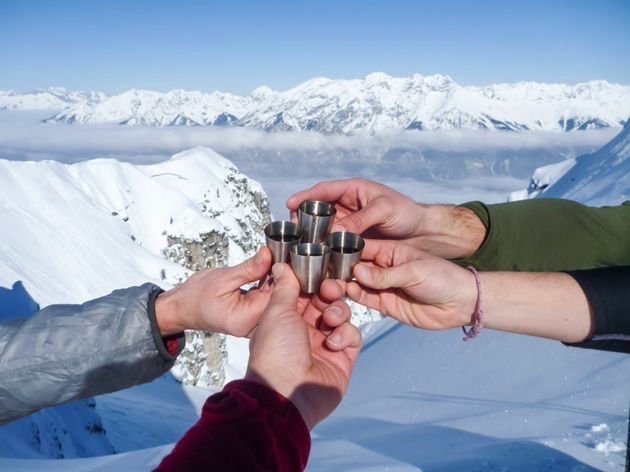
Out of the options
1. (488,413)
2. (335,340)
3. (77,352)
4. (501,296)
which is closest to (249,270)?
(335,340)

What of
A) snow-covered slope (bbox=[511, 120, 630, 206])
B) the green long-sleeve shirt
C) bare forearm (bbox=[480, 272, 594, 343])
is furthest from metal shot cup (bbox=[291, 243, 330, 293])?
snow-covered slope (bbox=[511, 120, 630, 206])

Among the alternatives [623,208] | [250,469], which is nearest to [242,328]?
[250,469]

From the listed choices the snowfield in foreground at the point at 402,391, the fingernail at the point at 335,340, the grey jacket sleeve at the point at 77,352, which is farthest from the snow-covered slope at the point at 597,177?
the grey jacket sleeve at the point at 77,352

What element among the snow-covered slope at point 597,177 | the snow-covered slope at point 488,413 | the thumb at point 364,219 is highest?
the thumb at point 364,219

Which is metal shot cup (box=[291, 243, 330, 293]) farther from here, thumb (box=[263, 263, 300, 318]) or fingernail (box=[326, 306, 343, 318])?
fingernail (box=[326, 306, 343, 318])

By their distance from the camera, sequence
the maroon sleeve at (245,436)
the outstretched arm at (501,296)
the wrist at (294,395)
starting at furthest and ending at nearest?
the outstretched arm at (501,296)
the wrist at (294,395)
the maroon sleeve at (245,436)

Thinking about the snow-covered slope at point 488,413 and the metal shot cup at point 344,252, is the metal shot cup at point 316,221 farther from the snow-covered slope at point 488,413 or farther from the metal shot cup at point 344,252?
the snow-covered slope at point 488,413

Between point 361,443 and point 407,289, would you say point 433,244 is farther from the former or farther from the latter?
point 361,443
